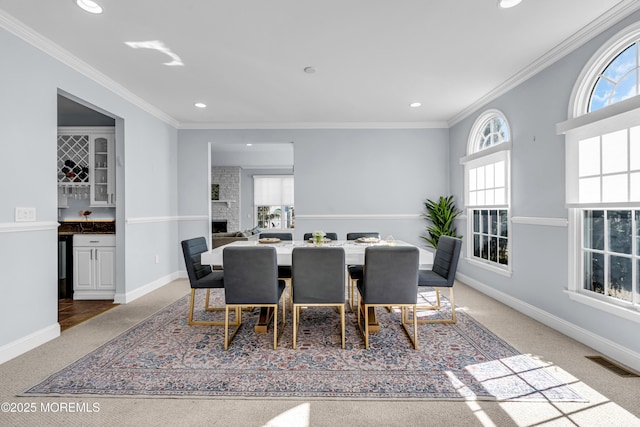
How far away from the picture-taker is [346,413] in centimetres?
175

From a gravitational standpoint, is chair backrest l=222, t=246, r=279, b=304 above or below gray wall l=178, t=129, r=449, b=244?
below

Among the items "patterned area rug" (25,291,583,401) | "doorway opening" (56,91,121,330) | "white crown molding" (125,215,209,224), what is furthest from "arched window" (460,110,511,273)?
"doorway opening" (56,91,121,330)

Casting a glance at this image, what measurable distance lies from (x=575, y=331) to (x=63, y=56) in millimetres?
5174

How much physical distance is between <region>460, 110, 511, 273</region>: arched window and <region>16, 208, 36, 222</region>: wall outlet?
467 cm

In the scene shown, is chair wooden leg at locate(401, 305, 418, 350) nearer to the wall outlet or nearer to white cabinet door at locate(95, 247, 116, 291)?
the wall outlet

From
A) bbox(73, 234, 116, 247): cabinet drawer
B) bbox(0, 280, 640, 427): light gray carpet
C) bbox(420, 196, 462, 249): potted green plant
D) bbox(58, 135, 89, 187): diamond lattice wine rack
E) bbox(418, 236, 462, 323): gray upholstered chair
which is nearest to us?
bbox(0, 280, 640, 427): light gray carpet

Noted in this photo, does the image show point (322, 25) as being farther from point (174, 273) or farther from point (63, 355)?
point (174, 273)

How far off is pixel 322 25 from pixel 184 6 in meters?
1.01

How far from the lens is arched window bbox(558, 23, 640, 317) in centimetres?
226

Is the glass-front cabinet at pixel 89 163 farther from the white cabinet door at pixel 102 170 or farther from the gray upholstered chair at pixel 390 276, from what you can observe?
the gray upholstered chair at pixel 390 276

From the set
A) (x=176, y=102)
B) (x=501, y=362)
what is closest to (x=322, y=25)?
(x=176, y=102)

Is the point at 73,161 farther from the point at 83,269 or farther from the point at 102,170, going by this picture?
the point at 83,269

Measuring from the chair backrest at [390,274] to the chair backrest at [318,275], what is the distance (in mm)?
222

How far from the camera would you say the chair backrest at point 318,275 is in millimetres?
2434
